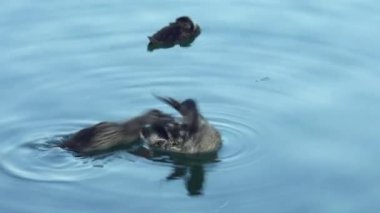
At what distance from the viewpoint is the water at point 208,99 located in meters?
7.13

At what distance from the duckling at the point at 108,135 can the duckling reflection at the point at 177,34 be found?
5.55 feet

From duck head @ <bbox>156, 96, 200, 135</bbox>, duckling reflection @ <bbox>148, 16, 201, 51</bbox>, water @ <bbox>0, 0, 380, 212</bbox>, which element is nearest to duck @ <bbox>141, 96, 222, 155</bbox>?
duck head @ <bbox>156, 96, 200, 135</bbox>

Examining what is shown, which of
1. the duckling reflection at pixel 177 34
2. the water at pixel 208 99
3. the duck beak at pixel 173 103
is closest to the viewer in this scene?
the water at pixel 208 99

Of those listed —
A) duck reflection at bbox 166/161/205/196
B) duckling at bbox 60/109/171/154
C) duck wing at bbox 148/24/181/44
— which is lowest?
duck reflection at bbox 166/161/205/196

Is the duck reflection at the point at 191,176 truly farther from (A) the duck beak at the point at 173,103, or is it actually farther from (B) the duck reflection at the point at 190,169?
(A) the duck beak at the point at 173,103

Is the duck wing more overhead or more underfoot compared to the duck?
more overhead

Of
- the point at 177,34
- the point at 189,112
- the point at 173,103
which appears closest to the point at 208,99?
the point at 173,103

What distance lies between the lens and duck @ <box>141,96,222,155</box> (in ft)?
24.7

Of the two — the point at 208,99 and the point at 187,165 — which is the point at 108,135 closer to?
the point at 187,165

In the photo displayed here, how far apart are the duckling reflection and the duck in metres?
1.69

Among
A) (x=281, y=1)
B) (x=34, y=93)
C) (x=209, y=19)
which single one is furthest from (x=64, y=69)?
(x=281, y=1)

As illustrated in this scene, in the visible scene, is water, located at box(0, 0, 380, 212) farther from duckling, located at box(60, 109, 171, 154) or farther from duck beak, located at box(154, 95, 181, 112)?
duck beak, located at box(154, 95, 181, 112)

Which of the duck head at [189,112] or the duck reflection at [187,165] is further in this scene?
the duck head at [189,112]

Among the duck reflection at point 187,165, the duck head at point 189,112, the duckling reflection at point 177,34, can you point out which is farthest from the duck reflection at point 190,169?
the duckling reflection at point 177,34
